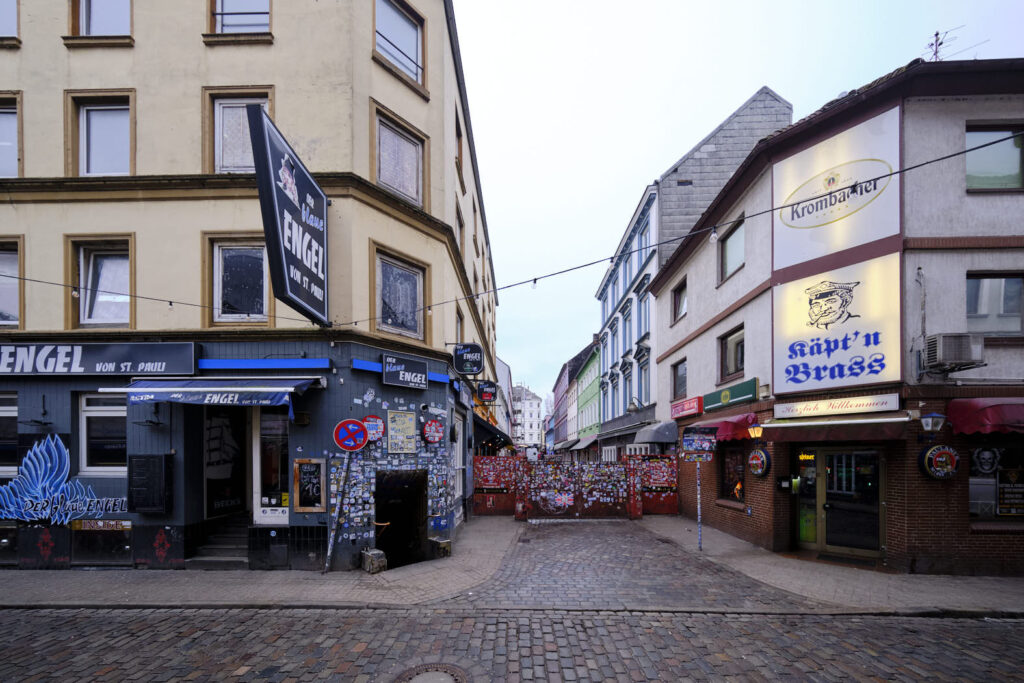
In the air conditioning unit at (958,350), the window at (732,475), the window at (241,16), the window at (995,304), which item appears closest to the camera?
the air conditioning unit at (958,350)

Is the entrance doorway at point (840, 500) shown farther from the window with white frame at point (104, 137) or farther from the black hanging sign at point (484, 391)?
the window with white frame at point (104, 137)

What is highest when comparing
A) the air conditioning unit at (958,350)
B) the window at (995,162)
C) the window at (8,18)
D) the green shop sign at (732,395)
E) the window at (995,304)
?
the window at (8,18)

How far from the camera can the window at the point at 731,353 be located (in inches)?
511

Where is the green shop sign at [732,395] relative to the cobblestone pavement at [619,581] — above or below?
above

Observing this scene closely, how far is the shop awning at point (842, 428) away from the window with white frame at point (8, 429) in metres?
14.9

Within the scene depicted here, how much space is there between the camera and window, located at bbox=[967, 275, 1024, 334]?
29.3 ft

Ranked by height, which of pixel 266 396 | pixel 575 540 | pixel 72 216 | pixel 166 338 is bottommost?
pixel 575 540

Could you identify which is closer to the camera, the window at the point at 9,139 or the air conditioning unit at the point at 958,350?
the air conditioning unit at the point at 958,350

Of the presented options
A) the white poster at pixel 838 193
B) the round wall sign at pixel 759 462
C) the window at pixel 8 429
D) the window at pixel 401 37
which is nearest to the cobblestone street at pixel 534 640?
the round wall sign at pixel 759 462

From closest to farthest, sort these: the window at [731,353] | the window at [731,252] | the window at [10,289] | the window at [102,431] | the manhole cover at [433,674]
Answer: the manhole cover at [433,674] → the window at [102,431] → the window at [10,289] → the window at [731,353] → the window at [731,252]

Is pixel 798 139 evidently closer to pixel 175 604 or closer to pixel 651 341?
pixel 651 341

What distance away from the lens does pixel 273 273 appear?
288 inches

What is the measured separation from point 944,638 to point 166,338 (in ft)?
Answer: 42.3

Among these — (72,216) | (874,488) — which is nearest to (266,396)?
(72,216)
